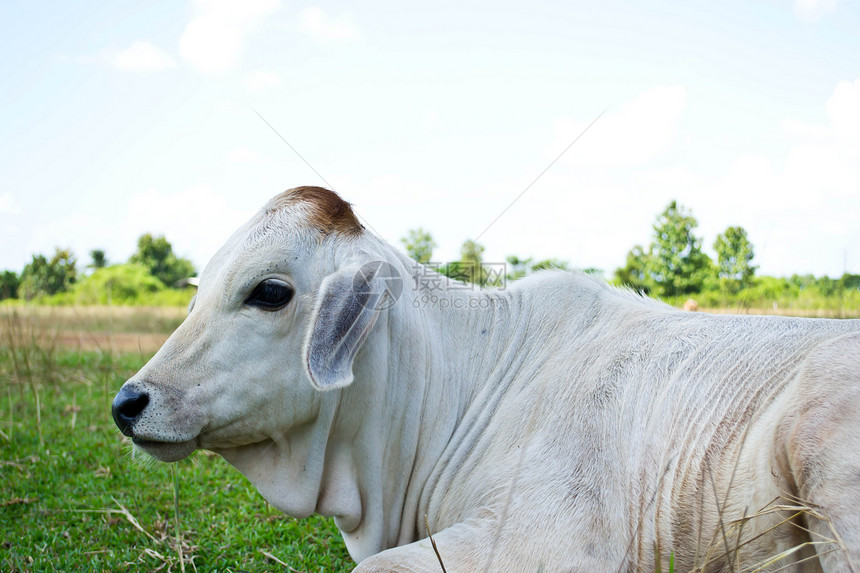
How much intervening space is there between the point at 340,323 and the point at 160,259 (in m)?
37.8

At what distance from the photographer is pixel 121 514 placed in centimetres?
411

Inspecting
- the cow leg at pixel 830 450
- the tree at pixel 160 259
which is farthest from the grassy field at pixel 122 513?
the tree at pixel 160 259

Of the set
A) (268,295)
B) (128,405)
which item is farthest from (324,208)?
(128,405)

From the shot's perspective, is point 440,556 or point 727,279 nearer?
point 440,556

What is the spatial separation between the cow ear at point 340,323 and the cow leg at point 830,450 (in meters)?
1.70

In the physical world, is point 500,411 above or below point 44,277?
below

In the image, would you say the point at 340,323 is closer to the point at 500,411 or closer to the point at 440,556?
the point at 500,411

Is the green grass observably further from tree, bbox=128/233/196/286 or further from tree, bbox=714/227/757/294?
tree, bbox=128/233/196/286

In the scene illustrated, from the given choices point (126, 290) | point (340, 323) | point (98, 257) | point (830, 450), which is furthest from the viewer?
point (98, 257)

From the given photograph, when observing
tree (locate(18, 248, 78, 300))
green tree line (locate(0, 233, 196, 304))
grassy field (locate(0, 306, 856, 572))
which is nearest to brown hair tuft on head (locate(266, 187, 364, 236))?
grassy field (locate(0, 306, 856, 572))

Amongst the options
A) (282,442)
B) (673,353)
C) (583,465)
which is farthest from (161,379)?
(673,353)

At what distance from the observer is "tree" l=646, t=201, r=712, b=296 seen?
34.5 ft

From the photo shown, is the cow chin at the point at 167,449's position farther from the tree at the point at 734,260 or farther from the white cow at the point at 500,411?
the tree at the point at 734,260

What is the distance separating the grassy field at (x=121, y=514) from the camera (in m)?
3.45
